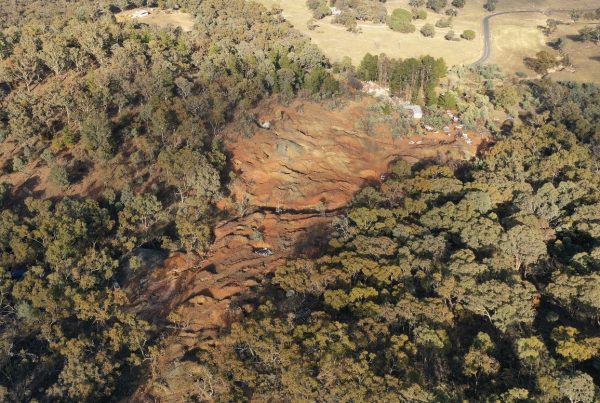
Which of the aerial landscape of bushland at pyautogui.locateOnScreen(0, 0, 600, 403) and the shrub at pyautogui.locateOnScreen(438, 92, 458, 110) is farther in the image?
the shrub at pyautogui.locateOnScreen(438, 92, 458, 110)

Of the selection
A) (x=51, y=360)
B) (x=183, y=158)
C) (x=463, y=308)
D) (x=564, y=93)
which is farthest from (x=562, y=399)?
(x=564, y=93)

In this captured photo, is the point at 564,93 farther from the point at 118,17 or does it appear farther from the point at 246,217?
the point at 118,17

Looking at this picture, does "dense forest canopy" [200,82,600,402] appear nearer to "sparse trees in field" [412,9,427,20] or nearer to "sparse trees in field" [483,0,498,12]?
"sparse trees in field" [412,9,427,20]

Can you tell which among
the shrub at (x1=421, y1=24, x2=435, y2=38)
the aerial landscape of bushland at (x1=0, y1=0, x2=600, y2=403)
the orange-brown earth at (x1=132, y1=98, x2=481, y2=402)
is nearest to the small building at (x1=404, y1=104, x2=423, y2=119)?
the aerial landscape of bushland at (x1=0, y1=0, x2=600, y2=403)

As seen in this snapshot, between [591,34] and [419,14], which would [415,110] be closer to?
[419,14]

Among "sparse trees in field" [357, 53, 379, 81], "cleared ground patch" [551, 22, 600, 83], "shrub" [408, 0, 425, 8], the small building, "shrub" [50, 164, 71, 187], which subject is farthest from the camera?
"shrub" [408, 0, 425, 8]

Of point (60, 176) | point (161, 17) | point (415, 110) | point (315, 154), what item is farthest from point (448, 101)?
point (161, 17)

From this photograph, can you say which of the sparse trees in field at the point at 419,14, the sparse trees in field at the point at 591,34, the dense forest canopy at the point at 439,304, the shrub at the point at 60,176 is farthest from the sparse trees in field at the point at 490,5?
the shrub at the point at 60,176
